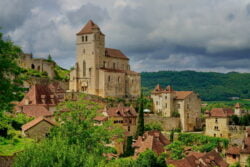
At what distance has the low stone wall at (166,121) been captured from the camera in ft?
236

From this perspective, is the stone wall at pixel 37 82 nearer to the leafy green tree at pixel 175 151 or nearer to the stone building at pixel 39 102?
the stone building at pixel 39 102

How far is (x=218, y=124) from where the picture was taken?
6994 cm

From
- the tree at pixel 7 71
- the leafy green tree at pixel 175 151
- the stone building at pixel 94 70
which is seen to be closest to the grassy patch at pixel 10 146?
the tree at pixel 7 71

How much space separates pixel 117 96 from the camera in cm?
8512

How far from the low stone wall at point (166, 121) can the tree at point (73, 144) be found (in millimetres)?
35188

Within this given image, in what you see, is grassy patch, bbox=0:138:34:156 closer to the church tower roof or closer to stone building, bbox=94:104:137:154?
stone building, bbox=94:104:137:154

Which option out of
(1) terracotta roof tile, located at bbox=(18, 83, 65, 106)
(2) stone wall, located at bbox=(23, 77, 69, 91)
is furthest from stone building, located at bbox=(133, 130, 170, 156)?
(2) stone wall, located at bbox=(23, 77, 69, 91)

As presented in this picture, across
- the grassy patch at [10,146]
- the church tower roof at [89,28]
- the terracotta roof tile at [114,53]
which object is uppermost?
the church tower roof at [89,28]

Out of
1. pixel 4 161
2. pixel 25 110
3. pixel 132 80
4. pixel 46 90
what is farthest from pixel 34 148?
pixel 132 80

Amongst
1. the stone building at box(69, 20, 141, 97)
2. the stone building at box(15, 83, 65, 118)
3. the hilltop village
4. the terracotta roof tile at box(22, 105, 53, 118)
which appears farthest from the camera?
the stone building at box(69, 20, 141, 97)

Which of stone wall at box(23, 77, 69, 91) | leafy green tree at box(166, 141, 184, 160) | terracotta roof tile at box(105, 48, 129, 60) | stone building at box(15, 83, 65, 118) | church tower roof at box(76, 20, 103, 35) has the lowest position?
leafy green tree at box(166, 141, 184, 160)

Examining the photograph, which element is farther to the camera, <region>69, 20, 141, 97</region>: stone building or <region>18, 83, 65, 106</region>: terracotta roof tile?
<region>69, 20, 141, 97</region>: stone building

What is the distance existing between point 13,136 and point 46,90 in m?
30.7

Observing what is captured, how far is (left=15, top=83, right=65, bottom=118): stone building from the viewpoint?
53.3m
